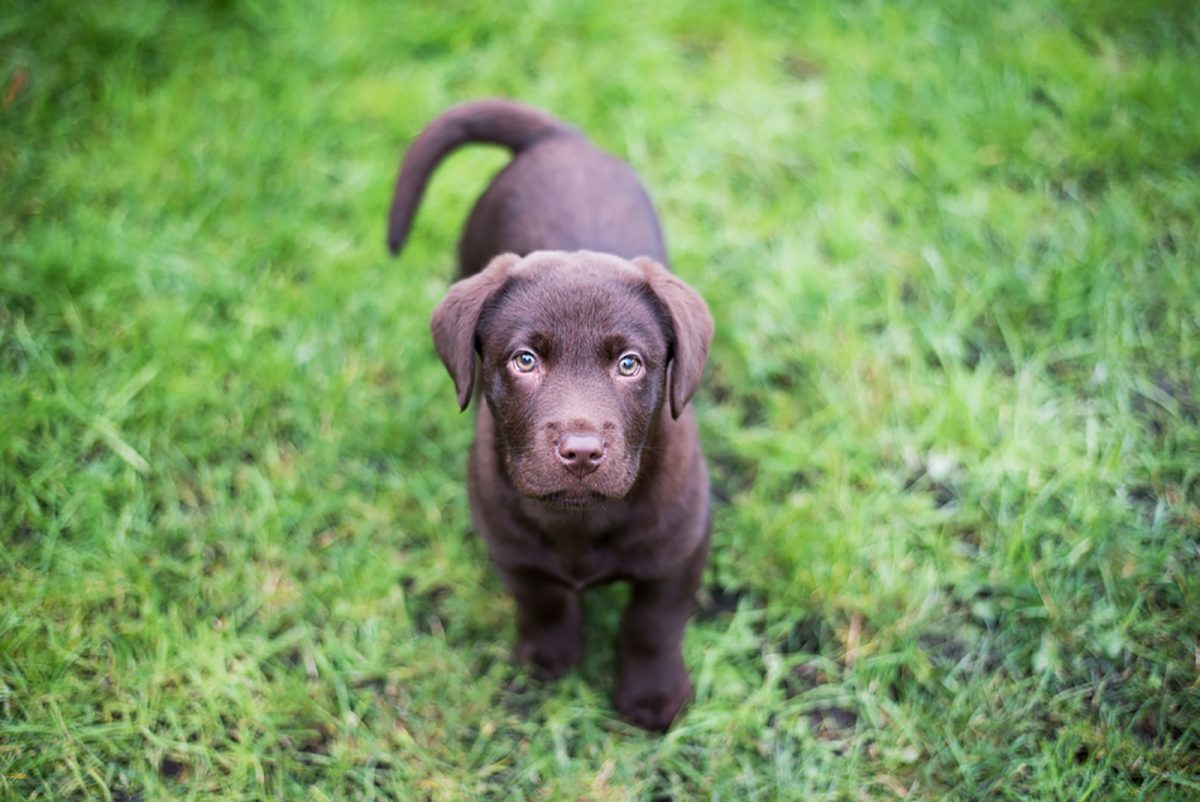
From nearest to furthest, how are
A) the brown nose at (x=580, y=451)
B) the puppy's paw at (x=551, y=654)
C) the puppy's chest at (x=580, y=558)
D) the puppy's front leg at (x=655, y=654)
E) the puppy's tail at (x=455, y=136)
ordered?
1. the brown nose at (x=580, y=451)
2. the puppy's chest at (x=580, y=558)
3. the puppy's front leg at (x=655, y=654)
4. the puppy's paw at (x=551, y=654)
5. the puppy's tail at (x=455, y=136)

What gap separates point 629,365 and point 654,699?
43.5 inches

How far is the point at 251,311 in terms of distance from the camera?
13.5 feet

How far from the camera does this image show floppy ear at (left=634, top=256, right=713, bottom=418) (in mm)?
2691

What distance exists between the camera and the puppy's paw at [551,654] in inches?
129

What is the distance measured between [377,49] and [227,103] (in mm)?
731

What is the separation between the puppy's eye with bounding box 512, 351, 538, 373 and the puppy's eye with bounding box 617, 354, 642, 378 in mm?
211

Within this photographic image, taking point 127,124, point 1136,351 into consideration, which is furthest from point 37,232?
point 1136,351

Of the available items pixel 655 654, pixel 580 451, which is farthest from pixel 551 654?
pixel 580 451

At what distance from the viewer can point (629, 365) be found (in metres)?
2.68

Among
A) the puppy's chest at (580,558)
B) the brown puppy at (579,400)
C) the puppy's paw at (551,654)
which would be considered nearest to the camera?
the brown puppy at (579,400)

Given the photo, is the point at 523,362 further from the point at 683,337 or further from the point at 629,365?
the point at 683,337

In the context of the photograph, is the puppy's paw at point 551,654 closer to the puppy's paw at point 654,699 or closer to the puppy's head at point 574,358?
the puppy's paw at point 654,699

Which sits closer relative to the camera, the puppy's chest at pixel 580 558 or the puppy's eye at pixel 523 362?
the puppy's eye at pixel 523 362

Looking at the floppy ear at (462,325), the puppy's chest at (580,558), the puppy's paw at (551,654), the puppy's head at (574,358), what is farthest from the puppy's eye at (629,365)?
the puppy's paw at (551,654)
